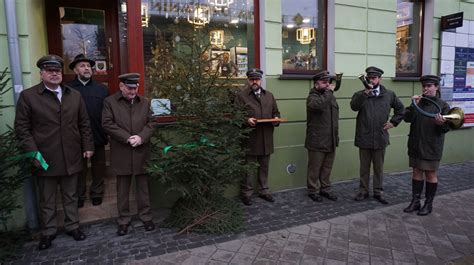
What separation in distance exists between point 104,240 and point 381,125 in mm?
3957

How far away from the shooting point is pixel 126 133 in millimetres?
3836

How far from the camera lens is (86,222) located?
4.29m

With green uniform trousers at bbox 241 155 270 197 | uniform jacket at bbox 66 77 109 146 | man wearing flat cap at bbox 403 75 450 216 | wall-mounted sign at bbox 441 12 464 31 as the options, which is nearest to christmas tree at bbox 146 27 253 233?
green uniform trousers at bbox 241 155 270 197

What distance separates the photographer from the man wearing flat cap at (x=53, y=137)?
3537mm

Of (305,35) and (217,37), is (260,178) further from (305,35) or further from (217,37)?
(305,35)

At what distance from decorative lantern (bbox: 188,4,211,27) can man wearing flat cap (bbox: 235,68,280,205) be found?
1180 millimetres

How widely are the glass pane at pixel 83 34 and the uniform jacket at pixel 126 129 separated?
6.80 feet

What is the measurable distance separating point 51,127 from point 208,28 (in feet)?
8.87

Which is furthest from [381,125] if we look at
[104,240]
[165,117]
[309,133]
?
[104,240]

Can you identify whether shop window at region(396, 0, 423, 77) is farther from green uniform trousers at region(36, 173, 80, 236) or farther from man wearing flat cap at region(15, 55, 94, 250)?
green uniform trousers at region(36, 173, 80, 236)

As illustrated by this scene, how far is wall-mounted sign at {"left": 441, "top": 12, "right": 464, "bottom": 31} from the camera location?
6.43m

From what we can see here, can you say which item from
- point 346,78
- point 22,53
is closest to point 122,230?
point 22,53

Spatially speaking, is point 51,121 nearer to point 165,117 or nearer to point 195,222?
point 165,117

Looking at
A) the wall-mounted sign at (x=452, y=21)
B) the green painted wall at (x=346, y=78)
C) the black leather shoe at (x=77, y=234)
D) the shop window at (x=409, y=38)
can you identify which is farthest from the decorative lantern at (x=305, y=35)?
the black leather shoe at (x=77, y=234)
